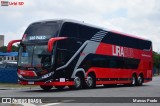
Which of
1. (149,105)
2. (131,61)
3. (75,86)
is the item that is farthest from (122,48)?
(149,105)

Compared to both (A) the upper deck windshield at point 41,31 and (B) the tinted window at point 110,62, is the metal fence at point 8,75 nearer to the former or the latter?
(B) the tinted window at point 110,62

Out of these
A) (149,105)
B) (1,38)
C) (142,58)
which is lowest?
(149,105)

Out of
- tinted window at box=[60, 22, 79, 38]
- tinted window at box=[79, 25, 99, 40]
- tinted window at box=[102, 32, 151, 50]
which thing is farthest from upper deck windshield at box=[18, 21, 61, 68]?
tinted window at box=[102, 32, 151, 50]

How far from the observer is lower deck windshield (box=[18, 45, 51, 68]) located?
23.2m

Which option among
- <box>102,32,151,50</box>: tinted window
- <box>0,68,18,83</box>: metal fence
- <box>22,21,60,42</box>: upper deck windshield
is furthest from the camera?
<box>0,68,18,83</box>: metal fence

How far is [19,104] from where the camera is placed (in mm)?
14945

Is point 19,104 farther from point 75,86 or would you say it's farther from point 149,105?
point 75,86

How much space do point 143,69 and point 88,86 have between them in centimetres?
1022

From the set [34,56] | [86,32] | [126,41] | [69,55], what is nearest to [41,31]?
[34,56]

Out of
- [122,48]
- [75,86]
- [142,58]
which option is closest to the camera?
[75,86]

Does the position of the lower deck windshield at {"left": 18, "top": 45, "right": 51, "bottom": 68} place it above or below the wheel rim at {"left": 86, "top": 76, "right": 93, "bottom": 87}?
above

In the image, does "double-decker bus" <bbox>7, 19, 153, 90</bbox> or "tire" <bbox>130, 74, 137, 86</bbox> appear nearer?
"double-decker bus" <bbox>7, 19, 153, 90</bbox>

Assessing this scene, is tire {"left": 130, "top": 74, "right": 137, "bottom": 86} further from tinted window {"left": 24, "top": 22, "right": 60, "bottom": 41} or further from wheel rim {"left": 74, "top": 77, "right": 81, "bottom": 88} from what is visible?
tinted window {"left": 24, "top": 22, "right": 60, "bottom": 41}

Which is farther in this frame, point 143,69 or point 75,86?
point 143,69
